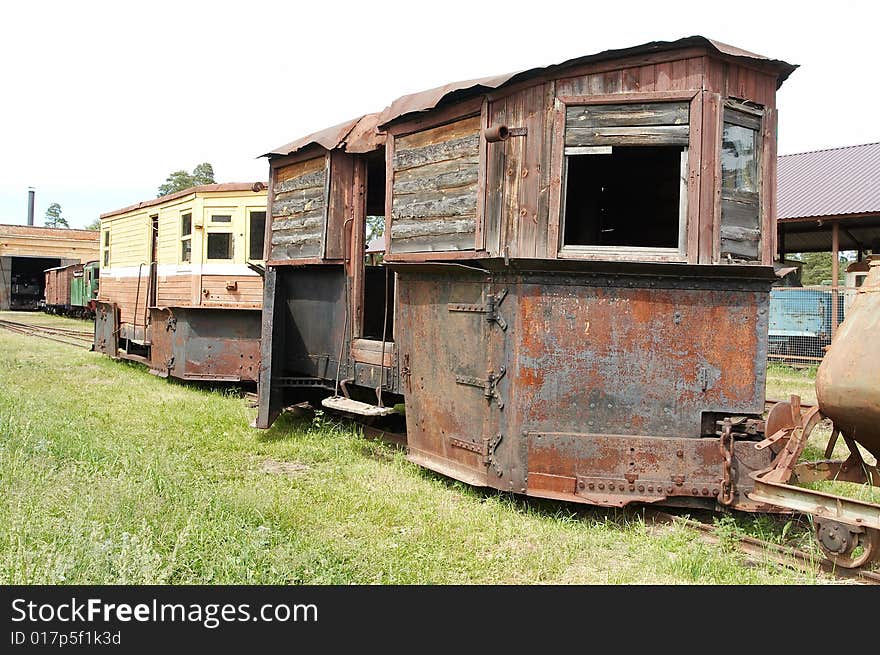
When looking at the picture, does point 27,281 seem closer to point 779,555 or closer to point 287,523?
point 287,523

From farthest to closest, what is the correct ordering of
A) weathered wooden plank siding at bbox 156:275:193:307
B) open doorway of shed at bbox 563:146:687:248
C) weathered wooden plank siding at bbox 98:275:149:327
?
weathered wooden plank siding at bbox 98:275:149:327 → weathered wooden plank siding at bbox 156:275:193:307 → open doorway of shed at bbox 563:146:687:248

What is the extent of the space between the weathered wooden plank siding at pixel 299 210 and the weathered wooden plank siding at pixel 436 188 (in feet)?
5.78

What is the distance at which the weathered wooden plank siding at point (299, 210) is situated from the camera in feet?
29.5

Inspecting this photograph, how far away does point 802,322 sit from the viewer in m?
18.7

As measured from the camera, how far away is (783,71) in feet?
20.2

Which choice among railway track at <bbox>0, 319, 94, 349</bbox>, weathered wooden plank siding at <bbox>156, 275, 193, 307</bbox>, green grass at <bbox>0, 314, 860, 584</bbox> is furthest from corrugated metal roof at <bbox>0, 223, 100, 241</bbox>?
green grass at <bbox>0, 314, 860, 584</bbox>

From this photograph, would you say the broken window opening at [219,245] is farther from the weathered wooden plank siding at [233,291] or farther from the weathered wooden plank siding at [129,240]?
the weathered wooden plank siding at [129,240]

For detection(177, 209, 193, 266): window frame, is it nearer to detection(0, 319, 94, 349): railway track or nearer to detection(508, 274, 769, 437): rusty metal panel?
detection(0, 319, 94, 349): railway track

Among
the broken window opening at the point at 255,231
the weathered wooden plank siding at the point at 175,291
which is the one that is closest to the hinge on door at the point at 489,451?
the broken window opening at the point at 255,231

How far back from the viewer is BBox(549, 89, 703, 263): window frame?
18.9ft

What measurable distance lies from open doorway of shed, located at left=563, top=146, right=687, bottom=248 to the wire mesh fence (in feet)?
34.7

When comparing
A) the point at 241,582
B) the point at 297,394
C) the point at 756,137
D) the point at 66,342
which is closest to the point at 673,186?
the point at 756,137

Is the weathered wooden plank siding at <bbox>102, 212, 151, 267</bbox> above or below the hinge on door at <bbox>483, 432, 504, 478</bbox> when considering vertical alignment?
above

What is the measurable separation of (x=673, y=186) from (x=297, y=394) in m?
5.18
